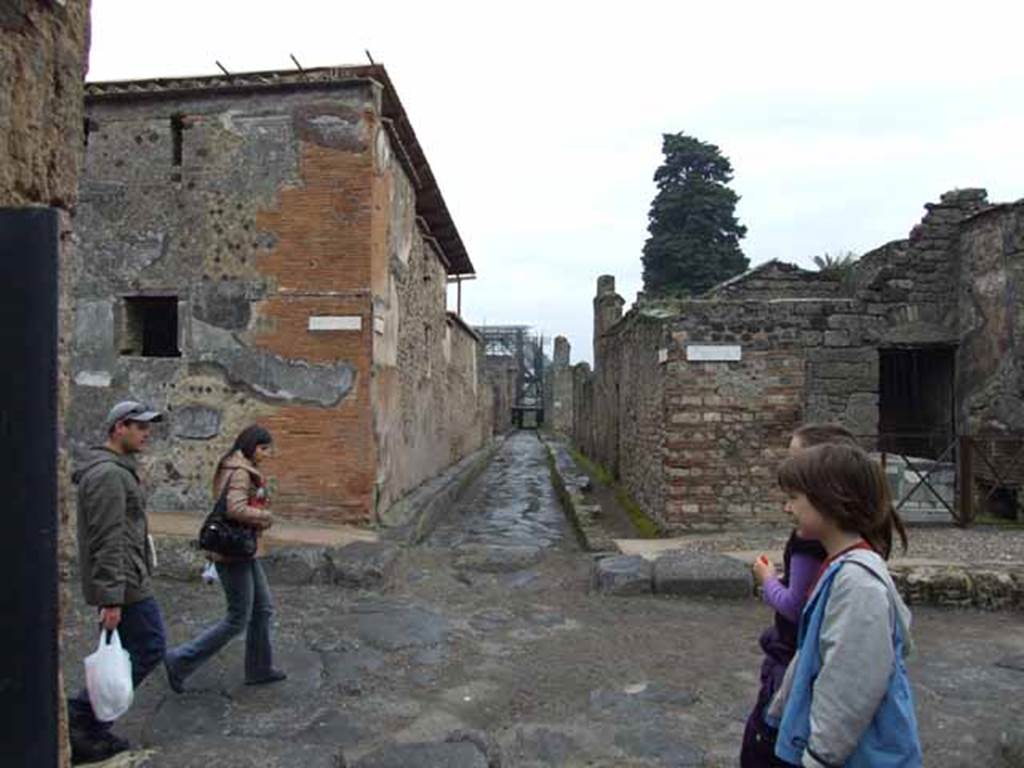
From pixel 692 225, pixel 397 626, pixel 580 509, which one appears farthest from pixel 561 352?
pixel 397 626

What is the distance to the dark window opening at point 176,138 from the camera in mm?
9539

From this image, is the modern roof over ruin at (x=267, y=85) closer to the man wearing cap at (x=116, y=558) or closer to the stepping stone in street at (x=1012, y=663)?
the man wearing cap at (x=116, y=558)

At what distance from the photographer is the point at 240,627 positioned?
170 inches

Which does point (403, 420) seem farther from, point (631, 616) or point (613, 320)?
point (613, 320)

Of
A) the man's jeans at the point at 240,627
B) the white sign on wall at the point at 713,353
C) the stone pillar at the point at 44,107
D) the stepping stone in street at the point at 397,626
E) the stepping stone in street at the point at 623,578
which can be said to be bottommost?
the stepping stone in street at the point at 397,626

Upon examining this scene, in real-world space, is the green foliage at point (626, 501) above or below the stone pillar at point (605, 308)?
below

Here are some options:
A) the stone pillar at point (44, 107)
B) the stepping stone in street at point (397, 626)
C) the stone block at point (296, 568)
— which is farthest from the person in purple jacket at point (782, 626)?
the stone block at point (296, 568)

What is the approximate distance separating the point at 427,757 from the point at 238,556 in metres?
1.54

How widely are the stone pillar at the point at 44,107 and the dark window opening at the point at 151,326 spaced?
780 cm

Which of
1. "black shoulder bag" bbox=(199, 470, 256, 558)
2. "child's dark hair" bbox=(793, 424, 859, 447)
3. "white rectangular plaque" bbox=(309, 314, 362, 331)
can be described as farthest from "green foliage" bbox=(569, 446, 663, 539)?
"child's dark hair" bbox=(793, 424, 859, 447)

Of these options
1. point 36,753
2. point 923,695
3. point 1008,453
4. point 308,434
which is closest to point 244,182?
point 308,434

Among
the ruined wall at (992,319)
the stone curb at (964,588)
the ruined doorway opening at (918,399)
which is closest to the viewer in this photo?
the stone curb at (964,588)

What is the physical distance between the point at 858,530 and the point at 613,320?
17.5m

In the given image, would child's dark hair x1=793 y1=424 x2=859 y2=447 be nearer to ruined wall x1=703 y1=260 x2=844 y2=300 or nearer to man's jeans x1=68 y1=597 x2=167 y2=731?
man's jeans x1=68 y1=597 x2=167 y2=731
